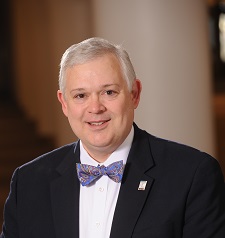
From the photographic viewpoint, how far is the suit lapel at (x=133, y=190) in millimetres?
2502

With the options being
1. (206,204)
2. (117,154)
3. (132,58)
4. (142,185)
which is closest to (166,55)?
(132,58)

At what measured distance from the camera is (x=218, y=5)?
70.0 ft

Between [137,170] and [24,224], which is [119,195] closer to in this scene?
[137,170]

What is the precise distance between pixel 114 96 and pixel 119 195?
1.26 feet

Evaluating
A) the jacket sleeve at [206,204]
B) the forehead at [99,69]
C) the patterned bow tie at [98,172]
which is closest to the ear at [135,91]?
the forehead at [99,69]

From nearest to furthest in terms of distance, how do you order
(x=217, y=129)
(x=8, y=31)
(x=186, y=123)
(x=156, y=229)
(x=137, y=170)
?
(x=156, y=229)
(x=137, y=170)
(x=186, y=123)
(x=217, y=129)
(x=8, y=31)

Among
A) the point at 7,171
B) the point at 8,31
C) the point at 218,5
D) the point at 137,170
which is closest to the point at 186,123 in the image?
the point at 137,170

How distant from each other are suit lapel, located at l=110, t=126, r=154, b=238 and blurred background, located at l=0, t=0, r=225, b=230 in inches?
133

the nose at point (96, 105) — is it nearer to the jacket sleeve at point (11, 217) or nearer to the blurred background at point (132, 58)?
the jacket sleeve at point (11, 217)

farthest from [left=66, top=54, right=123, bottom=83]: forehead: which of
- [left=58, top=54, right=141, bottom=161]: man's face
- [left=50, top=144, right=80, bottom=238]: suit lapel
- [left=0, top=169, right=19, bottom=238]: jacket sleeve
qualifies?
[left=0, top=169, right=19, bottom=238]: jacket sleeve

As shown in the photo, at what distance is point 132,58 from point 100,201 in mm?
3542

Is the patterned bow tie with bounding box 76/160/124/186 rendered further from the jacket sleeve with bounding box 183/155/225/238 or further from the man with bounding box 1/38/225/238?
the jacket sleeve with bounding box 183/155/225/238

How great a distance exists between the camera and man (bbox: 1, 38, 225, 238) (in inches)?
97.0

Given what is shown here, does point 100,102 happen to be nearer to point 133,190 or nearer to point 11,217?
point 133,190
